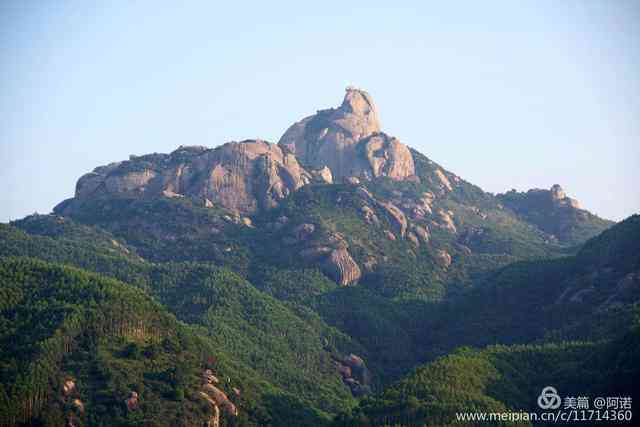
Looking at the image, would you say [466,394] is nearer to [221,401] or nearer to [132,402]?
[221,401]

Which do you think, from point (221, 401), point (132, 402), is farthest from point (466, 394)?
point (132, 402)

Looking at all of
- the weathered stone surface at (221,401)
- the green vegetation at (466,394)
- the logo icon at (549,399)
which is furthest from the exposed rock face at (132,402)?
the logo icon at (549,399)

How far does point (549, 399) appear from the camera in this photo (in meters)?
197

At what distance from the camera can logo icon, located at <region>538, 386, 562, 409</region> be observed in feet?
636

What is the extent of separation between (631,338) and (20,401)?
323 feet

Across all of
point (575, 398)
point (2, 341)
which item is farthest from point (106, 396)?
point (575, 398)

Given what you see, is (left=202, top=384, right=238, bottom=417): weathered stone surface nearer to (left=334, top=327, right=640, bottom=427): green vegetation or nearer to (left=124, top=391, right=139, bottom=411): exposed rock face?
(left=124, top=391, right=139, bottom=411): exposed rock face

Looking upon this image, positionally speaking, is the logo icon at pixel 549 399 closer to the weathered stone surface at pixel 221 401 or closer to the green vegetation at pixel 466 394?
the green vegetation at pixel 466 394

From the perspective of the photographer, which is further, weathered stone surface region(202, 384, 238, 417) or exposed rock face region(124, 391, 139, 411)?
weathered stone surface region(202, 384, 238, 417)

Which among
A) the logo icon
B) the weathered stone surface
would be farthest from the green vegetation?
the weathered stone surface

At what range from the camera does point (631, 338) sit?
197 meters

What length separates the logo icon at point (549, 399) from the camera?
636 ft

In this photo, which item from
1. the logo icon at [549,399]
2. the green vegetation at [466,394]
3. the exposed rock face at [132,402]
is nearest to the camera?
the green vegetation at [466,394]

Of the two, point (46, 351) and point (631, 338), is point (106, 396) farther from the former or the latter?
point (631, 338)
